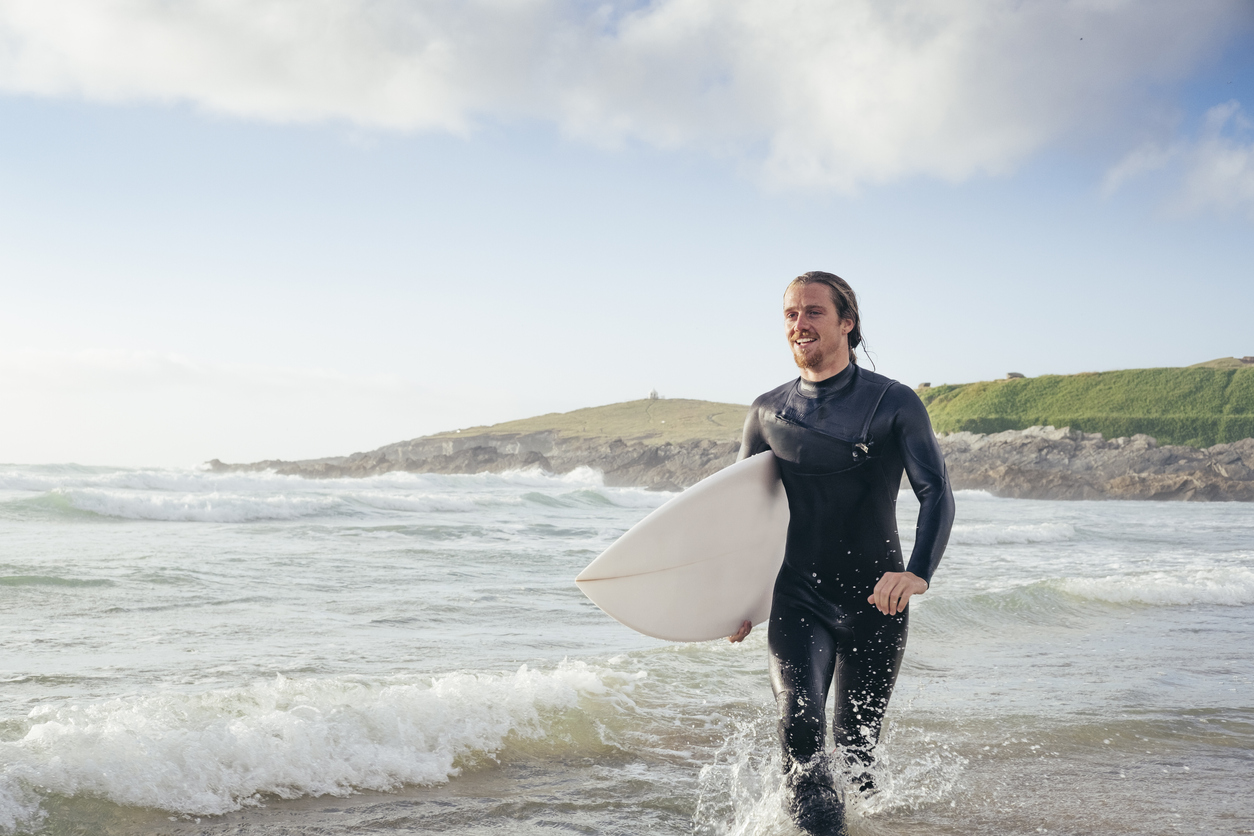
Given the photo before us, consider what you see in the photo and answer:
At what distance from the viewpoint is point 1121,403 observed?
57062 mm

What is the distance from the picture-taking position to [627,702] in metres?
4.50

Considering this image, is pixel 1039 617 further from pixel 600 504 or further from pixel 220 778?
pixel 600 504

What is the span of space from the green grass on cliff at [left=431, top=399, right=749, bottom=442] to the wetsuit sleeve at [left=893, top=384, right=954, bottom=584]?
52750mm

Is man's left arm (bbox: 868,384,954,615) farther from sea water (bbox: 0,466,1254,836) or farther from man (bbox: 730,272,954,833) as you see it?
sea water (bbox: 0,466,1254,836)

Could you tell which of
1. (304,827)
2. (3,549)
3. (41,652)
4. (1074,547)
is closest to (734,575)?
(304,827)

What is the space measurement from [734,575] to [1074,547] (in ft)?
42.5

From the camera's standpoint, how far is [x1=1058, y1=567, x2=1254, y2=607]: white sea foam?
28.2 ft

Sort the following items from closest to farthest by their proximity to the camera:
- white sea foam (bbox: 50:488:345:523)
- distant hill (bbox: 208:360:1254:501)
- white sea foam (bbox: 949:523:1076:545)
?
white sea foam (bbox: 949:523:1076:545)
white sea foam (bbox: 50:488:345:523)
distant hill (bbox: 208:360:1254:501)

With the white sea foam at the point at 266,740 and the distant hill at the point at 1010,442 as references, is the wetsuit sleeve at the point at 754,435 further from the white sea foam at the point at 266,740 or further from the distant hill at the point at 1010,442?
the distant hill at the point at 1010,442

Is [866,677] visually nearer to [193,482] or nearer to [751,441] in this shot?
[751,441]

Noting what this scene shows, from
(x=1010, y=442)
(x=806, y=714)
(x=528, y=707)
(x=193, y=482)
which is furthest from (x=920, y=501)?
(x=1010, y=442)

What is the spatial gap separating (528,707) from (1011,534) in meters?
12.9

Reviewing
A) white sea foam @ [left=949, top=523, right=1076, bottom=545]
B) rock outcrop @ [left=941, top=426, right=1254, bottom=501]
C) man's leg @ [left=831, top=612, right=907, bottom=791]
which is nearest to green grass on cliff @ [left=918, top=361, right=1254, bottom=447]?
rock outcrop @ [left=941, top=426, right=1254, bottom=501]

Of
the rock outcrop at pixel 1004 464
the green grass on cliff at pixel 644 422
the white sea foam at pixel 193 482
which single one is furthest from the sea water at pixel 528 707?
the green grass on cliff at pixel 644 422
